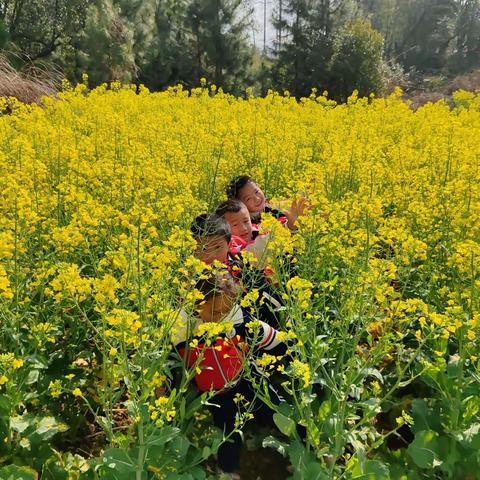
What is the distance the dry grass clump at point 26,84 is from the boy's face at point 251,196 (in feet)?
19.9

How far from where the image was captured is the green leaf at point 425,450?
208 centimetres

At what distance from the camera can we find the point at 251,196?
12.4 feet

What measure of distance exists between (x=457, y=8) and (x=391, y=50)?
641cm

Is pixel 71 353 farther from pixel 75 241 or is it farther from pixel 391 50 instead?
pixel 391 50

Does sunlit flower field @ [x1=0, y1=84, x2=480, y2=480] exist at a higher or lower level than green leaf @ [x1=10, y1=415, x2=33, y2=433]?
higher

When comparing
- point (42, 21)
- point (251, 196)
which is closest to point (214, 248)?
point (251, 196)

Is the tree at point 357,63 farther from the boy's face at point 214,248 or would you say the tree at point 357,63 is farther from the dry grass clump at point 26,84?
the boy's face at point 214,248

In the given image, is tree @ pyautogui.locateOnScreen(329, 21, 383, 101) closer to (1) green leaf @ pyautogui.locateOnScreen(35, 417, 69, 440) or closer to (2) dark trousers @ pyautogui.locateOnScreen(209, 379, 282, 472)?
(2) dark trousers @ pyautogui.locateOnScreen(209, 379, 282, 472)

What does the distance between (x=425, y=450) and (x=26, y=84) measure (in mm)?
8925

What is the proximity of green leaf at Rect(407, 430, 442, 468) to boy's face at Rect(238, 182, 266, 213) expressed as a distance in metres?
2.09

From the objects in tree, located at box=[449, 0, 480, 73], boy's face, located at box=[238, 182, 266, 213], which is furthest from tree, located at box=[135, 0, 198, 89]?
tree, located at box=[449, 0, 480, 73]

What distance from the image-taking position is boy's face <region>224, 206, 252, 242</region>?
329cm

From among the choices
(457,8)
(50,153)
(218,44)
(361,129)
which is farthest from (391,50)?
(50,153)

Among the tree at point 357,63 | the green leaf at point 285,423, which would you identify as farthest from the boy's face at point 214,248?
the tree at point 357,63
